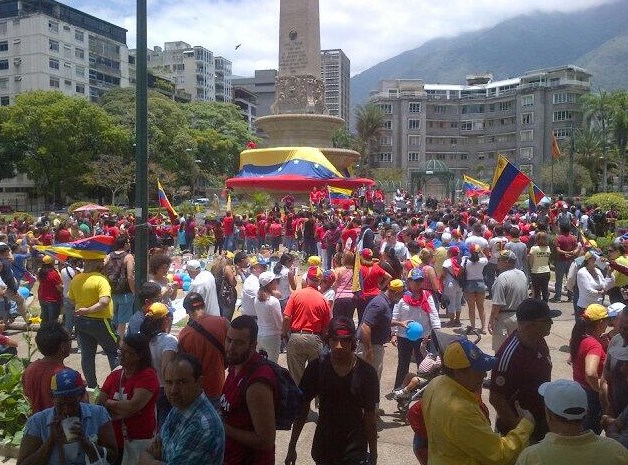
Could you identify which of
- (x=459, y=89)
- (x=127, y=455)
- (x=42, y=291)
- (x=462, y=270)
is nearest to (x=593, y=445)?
(x=127, y=455)

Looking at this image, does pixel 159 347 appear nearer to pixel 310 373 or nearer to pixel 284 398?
pixel 310 373

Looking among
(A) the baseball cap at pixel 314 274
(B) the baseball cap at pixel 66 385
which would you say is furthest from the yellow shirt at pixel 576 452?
(A) the baseball cap at pixel 314 274

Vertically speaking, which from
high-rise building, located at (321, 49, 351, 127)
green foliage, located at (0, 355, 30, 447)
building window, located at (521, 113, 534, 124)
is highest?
high-rise building, located at (321, 49, 351, 127)

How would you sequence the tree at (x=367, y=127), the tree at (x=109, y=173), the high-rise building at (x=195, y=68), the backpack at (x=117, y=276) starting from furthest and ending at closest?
the high-rise building at (x=195, y=68)
the tree at (x=367, y=127)
the tree at (x=109, y=173)
the backpack at (x=117, y=276)

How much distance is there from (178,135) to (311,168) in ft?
93.3

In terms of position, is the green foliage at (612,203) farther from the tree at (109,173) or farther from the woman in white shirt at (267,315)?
the tree at (109,173)

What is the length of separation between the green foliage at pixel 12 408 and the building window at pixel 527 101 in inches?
3241

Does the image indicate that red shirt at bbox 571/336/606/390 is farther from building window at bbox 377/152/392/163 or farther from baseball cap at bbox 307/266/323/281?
building window at bbox 377/152/392/163

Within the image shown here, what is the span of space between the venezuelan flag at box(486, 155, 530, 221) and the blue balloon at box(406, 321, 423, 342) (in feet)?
15.5

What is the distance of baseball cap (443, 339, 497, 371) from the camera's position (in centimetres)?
317

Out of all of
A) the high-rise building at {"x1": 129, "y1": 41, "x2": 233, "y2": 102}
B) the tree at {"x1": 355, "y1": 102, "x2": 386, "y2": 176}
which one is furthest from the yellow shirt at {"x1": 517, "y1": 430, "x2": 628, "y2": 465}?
the high-rise building at {"x1": 129, "y1": 41, "x2": 233, "y2": 102}

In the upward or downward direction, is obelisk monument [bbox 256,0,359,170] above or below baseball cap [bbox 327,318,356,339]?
above

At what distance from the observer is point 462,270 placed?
1009 cm

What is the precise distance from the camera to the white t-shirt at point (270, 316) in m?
6.94
